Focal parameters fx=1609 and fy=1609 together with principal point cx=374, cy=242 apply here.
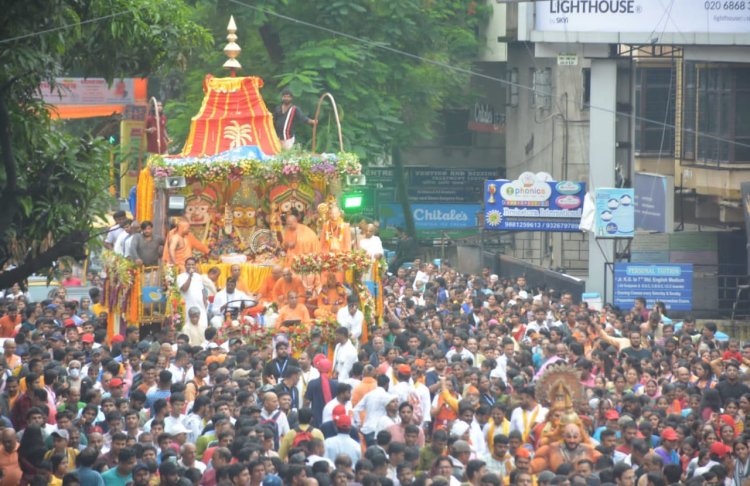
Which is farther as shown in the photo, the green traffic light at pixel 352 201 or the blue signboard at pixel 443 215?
the blue signboard at pixel 443 215

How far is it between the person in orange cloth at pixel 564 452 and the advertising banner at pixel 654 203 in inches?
706

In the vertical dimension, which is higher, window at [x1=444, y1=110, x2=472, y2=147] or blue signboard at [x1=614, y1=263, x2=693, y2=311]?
window at [x1=444, y1=110, x2=472, y2=147]

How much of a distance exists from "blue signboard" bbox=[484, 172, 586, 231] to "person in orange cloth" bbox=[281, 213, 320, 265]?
792 cm

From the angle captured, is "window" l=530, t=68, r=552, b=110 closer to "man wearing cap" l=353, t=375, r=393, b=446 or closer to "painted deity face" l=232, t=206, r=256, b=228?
"painted deity face" l=232, t=206, r=256, b=228

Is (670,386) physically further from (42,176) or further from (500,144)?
(500,144)

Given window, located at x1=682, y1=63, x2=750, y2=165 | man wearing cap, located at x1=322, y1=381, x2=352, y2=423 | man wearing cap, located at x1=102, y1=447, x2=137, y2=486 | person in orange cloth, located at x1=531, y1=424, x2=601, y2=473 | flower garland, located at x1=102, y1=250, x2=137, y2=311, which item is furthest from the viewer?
window, located at x1=682, y1=63, x2=750, y2=165

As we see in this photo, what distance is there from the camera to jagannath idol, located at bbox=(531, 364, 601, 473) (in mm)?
14148

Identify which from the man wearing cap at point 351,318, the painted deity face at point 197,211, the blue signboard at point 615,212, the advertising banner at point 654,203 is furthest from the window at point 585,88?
the man wearing cap at point 351,318

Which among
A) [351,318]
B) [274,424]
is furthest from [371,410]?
[351,318]

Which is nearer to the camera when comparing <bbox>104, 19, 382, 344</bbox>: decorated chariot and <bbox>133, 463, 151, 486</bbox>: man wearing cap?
<bbox>133, 463, 151, 486</bbox>: man wearing cap

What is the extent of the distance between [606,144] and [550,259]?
6.71 metres

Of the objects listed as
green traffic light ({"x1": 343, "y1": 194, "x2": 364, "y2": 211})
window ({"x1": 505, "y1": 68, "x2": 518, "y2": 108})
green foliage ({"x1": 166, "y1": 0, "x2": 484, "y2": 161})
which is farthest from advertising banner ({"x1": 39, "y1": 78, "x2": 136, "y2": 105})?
green traffic light ({"x1": 343, "y1": 194, "x2": 364, "y2": 211})

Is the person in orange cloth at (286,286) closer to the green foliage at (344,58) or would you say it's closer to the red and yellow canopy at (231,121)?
the red and yellow canopy at (231,121)

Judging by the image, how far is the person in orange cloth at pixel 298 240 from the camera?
77.8 ft
